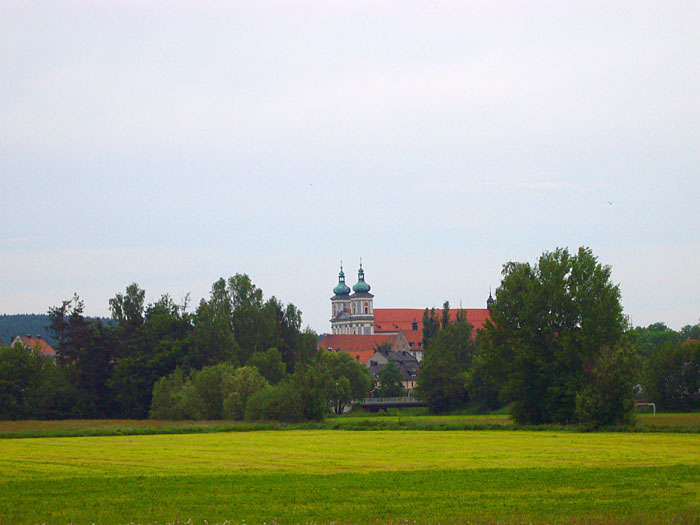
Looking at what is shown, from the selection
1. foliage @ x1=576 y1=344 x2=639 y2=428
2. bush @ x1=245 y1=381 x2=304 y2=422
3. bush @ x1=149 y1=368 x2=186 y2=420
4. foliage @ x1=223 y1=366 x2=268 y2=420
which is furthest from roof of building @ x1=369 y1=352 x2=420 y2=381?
foliage @ x1=576 y1=344 x2=639 y2=428

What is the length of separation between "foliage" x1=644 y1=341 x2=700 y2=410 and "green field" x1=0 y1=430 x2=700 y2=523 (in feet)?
153

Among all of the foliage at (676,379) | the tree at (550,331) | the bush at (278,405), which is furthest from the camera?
the foliage at (676,379)

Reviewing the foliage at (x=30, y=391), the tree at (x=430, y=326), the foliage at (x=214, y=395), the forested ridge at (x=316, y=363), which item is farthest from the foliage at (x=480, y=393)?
the tree at (x=430, y=326)


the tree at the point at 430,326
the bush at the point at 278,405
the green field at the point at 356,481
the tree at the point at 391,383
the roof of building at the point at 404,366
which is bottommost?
the green field at the point at 356,481

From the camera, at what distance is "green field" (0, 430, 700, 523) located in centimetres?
2327

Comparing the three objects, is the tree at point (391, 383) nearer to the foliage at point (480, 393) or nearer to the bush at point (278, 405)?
the foliage at point (480, 393)

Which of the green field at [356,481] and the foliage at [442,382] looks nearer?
the green field at [356,481]

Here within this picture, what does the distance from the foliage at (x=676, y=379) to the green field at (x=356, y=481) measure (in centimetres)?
4669

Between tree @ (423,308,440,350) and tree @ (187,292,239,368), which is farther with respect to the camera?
tree @ (423,308,440,350)

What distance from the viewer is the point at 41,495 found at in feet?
91.0

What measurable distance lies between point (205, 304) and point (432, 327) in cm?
5559

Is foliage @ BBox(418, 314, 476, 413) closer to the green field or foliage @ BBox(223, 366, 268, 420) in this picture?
foliage @ BBox(223, 366, 268, 420)

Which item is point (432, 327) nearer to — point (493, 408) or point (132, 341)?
point (493, 408)

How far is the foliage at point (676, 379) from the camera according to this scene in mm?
96625
